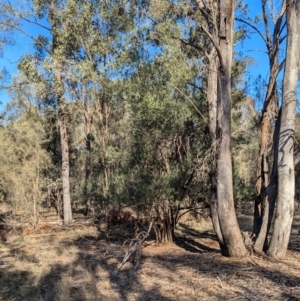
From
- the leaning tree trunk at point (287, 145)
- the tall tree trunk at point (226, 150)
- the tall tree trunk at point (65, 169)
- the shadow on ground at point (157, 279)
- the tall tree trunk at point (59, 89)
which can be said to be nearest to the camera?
the shadow on ground at point (157, 279)

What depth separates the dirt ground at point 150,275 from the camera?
516 centimetres

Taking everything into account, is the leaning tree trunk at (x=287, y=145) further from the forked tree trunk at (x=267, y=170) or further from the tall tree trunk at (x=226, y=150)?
the tall tree trunk at (x=226, y=150)

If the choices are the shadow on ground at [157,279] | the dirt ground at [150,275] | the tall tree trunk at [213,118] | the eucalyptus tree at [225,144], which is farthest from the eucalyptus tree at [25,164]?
the eucalyptus tree at [225,144]

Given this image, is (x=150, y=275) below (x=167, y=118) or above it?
below

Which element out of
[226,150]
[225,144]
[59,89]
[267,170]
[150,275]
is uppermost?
[59,89]

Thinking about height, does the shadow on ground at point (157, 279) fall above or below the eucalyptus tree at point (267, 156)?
below

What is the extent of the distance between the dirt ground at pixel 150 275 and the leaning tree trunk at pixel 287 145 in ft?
1.50

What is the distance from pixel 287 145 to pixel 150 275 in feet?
10.9

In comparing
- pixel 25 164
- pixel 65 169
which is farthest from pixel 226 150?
pixel 65 169

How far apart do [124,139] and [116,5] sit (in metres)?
3.99

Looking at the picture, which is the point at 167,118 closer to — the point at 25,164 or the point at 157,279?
the point at 157,279

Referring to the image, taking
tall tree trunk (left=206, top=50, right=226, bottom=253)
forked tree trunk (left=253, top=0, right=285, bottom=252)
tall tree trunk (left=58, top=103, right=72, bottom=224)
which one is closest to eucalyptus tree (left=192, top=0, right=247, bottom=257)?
forked tree trunk (left=253, top=0, right=285, bottom=252)

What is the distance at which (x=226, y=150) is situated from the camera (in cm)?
670

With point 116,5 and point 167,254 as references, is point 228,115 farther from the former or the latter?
point 116,5
